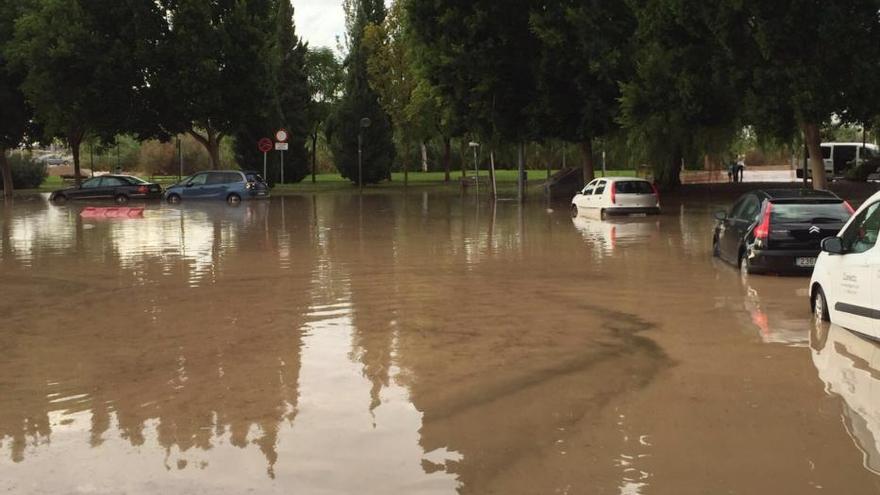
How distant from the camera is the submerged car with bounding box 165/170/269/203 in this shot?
43062 millimetres

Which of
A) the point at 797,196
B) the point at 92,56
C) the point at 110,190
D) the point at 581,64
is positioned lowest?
the point at 110,190

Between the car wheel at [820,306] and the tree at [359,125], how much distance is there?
4997cm

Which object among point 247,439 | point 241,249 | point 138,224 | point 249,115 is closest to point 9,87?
point 249,115

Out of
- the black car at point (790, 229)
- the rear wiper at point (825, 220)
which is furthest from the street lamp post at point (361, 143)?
the rear wiper at point (825, 220)

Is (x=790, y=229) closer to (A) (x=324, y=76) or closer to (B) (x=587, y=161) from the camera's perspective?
(B) (x=587, y=161)

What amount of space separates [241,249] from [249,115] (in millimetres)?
29846

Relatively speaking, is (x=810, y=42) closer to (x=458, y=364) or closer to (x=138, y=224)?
(x=138, y=224)

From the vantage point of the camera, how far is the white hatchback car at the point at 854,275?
29.2 feet

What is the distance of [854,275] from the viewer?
30.4 ft

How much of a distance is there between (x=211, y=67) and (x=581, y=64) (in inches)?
708

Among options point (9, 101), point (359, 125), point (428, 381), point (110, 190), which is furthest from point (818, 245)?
point (9, 101)

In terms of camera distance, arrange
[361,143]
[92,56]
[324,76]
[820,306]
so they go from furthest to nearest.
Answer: [324,76], [361,143], [92,56], [820,306]

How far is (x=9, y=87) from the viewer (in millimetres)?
53500

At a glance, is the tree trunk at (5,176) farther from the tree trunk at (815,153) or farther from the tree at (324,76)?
the tree trunk at (815,153)
